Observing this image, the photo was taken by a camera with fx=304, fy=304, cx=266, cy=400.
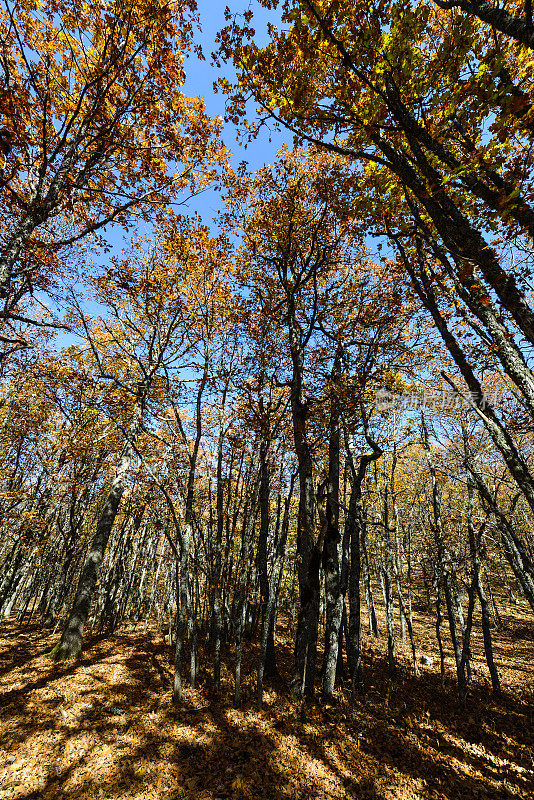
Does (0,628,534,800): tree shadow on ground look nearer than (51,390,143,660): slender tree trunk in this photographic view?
Yes

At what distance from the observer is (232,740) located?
19.9ft

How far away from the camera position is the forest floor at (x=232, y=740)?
501 centimetres

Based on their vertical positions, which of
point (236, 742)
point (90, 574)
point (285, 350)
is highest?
point (285, 350)

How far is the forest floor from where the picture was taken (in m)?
5.01

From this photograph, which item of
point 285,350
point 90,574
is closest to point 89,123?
point 285,350

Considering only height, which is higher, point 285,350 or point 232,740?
point 285,350

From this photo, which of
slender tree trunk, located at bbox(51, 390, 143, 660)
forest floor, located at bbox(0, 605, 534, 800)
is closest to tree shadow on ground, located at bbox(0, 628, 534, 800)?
forest floor, located at bbox(0, 605, 534, 800)

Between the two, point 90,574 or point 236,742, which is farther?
point 90,574

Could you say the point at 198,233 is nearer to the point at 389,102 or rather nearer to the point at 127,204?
the point at 127,204

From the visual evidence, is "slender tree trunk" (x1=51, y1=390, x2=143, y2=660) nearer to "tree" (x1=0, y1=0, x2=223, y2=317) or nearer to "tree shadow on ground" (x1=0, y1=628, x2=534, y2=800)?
"tree shadow on ground" (x1=0, y1=628, x2=534, y2=800)

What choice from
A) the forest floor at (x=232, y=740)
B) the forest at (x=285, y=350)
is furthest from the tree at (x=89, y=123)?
the forest floor at (x=232, y=740)

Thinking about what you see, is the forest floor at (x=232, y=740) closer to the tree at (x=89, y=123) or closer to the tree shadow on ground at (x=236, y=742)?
the tree shadow on ground at (x=236, y=742)

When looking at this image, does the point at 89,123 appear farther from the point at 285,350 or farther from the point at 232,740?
the point at 232,740

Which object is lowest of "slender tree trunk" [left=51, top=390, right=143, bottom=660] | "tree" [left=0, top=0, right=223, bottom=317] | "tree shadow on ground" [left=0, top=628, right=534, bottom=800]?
"tree shadow on ground" [left=0, top=628, right=534, bottom=800]
